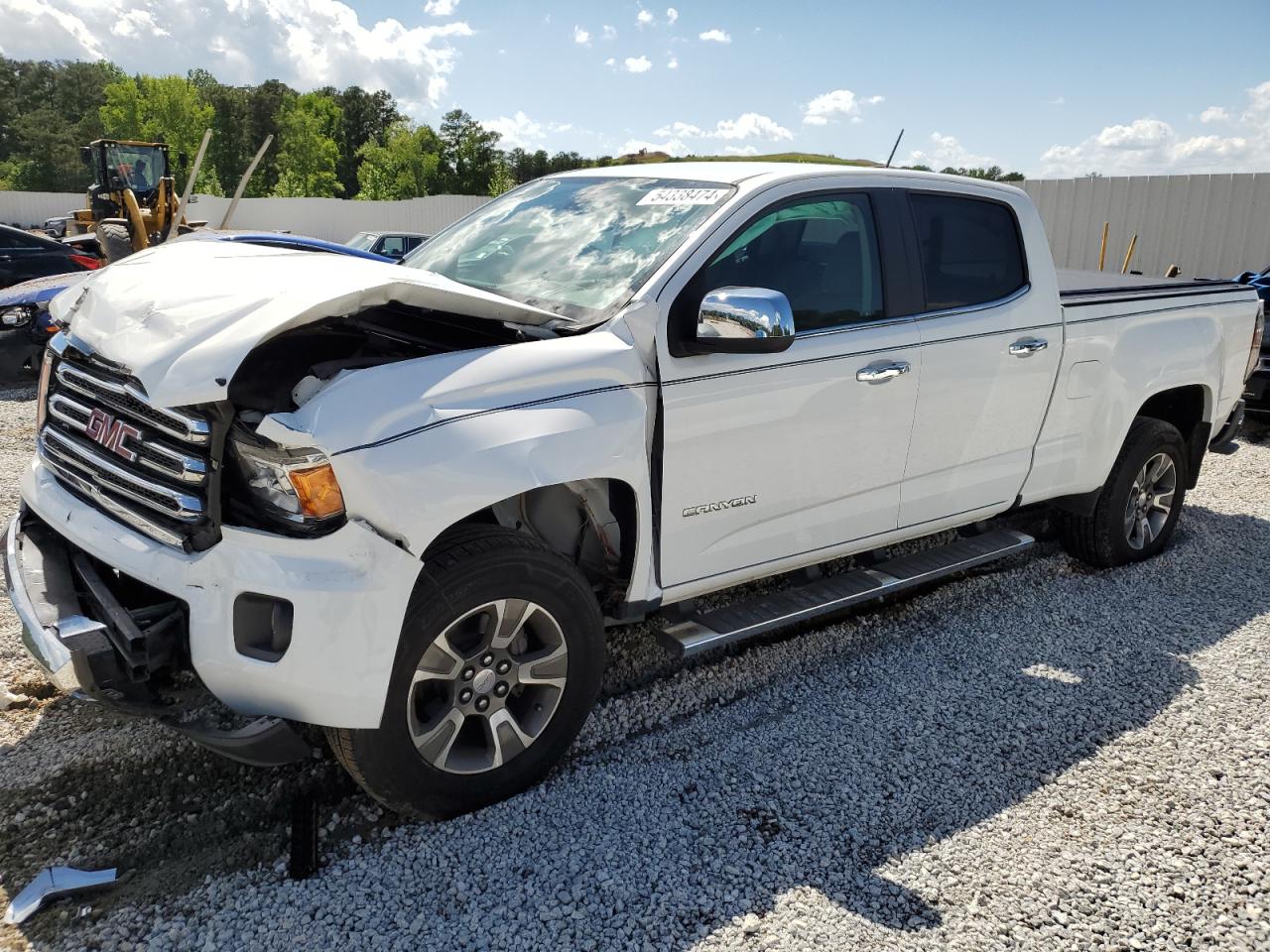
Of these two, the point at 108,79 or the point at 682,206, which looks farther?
the point at 108,79

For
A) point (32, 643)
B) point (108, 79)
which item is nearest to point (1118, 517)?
point (32, 643)

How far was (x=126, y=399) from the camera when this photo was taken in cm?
286

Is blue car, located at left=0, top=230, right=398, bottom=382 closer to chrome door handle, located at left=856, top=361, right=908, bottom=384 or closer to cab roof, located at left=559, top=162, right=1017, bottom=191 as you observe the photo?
cab roof, located at left=559, top=162, right=1017, bottom=191

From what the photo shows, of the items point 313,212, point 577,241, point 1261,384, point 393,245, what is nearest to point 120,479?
point 577,241

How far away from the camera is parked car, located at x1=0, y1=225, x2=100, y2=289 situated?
1113 centimetres

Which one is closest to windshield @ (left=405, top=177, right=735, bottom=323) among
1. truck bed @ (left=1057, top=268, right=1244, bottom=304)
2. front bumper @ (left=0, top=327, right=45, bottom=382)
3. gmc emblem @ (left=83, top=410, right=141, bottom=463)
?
gmc emblem @ (left=83, top=410, right=141, bottom=463)

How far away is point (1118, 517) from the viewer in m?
5.07

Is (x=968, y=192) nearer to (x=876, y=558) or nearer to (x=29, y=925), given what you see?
(x=876, y=558)

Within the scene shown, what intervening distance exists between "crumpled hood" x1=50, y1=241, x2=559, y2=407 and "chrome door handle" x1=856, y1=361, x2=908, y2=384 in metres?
1.22

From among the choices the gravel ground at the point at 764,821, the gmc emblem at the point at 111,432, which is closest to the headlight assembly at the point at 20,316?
the gravel ground at the point at 764,821

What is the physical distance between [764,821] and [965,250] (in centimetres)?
256

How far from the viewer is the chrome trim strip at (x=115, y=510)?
2.66 meters

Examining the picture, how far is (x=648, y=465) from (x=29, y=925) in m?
2.09

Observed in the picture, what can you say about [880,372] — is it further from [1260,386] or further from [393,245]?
[393,245]
